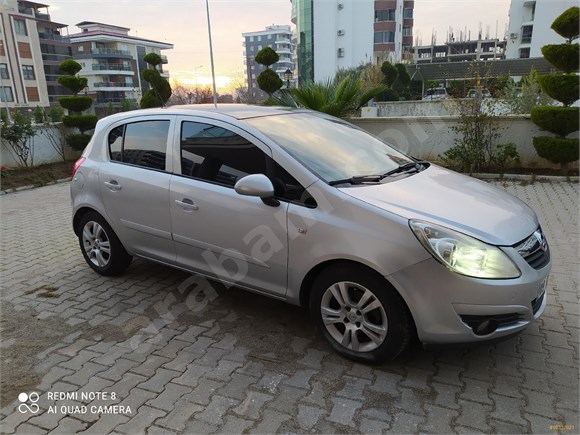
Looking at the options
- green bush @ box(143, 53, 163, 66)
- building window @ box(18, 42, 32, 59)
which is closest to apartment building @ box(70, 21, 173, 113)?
building window @ box(18, 42, 32, 59)

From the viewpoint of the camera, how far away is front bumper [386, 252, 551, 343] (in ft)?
7.79

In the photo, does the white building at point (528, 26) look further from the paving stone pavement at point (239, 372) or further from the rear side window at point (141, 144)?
the paving stone pavement at point (239, 372)

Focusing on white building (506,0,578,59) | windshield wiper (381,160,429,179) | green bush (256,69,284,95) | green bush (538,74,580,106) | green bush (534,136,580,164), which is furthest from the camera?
white building (506,0,578,59)

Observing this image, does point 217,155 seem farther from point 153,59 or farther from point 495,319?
point 153,59

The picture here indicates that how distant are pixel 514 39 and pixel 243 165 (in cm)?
6488

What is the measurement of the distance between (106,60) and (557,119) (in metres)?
72.3

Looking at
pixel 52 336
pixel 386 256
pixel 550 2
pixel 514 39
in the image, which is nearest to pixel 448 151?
pixel 386 256

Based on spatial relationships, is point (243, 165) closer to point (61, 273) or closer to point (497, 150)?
point (61, 273)

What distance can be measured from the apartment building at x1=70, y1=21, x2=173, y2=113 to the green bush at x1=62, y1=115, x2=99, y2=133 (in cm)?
5656

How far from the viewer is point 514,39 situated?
184 ft

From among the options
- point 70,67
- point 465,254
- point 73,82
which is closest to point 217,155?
point 465,254

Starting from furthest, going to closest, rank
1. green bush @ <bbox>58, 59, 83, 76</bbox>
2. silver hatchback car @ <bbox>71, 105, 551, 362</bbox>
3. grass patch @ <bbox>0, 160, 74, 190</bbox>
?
green bush @ <bbox>58, 59, 83, 76</bbox> → grass patch @ <bbox>0, 160, 74, 190</bbox> → silver hatchback car @ <bbox>71, 105, 551, 362</bbox>

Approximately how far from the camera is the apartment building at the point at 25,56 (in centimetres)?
4551

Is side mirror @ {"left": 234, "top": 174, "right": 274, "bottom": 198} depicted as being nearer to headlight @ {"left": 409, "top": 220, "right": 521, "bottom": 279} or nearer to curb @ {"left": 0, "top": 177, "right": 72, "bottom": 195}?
headlight @ {"left": 409, "top": 220, "right": 521, "bottom": 279}
